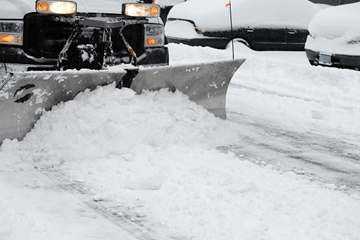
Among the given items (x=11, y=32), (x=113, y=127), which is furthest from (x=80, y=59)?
(x=113, y=127)

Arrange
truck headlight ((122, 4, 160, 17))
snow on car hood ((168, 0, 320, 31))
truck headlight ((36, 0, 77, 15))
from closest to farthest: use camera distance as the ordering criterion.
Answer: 1. truck headlight ((36, 0, 77, 15))
2. truck headlight ((122, 4, 160, 17))
3. snow on car hood ((168, 0, 320, 31))

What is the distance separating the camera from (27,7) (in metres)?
5.16

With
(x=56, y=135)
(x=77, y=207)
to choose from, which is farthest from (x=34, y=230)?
(x=56, y=135)

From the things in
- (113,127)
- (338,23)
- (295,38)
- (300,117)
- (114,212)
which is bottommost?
(300,117)

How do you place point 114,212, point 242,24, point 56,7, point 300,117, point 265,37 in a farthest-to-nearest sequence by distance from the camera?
point 265,37
point 242,24
point 300,117
point 56,7
point 114,212

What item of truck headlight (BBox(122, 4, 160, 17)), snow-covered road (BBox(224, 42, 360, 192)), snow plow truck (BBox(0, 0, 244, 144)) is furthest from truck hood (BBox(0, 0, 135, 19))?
snow-covered road (BBox(224, 42, 360, 192))

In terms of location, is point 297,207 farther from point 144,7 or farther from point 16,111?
point 144,7

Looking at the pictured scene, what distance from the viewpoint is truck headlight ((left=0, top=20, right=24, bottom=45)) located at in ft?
16.4

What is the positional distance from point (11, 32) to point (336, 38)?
529 centimetres

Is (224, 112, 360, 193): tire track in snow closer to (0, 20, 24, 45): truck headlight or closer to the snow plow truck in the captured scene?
the snow plow truck

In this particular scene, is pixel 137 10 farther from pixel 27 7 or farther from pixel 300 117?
pixel 300 117

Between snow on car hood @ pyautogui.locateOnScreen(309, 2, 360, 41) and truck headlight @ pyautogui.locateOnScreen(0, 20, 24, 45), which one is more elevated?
truck headlight @ pyautogui.locateOnScreen(0, 20, 24, 45)

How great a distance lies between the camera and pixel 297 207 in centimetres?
364

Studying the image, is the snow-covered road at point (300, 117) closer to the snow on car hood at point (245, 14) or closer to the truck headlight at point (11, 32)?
the snow on car hood at point (245, 14)
